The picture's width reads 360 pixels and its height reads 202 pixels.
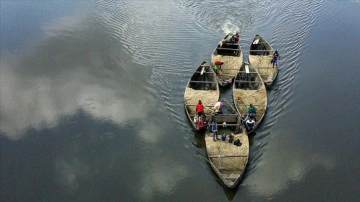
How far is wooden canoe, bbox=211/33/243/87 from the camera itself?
90.6ft

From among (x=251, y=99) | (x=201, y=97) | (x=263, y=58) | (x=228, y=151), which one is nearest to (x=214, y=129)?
(x=228, y=151)

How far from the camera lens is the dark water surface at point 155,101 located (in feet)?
68.5

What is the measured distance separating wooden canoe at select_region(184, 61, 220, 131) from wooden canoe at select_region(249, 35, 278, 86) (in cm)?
391

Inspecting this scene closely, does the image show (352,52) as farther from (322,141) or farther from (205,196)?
(205,196)

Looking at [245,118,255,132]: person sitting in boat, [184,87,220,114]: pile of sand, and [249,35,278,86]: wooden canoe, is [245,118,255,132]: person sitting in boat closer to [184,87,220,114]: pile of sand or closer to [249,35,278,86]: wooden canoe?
[184,87,220,114]: pile of sand

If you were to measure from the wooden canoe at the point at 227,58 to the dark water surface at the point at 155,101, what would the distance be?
153 cm

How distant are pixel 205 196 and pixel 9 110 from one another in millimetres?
14934

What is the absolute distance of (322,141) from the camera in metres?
23.7

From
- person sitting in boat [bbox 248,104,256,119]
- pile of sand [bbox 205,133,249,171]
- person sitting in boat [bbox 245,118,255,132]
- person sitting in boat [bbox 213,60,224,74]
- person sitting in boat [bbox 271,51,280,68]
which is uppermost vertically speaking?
person sitting in boat [bbox 271,51,280,68]

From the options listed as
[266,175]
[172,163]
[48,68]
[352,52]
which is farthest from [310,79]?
[48,68]

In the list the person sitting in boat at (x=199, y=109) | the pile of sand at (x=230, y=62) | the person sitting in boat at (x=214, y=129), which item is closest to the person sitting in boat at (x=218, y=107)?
the person sitting in boat at (x=199, y=109)

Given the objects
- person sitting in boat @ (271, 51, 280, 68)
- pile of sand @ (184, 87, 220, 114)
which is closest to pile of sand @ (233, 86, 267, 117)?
pile of sand @ (184, 87, 220, 114)

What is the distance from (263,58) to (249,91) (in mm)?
4780

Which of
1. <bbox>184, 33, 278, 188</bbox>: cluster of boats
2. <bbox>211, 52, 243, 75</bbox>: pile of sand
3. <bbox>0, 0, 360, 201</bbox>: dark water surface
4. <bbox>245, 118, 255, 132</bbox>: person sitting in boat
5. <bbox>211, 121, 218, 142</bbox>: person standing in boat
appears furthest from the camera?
<bbox>211, 52, 243, 75</bbox>: pile of sand
